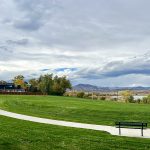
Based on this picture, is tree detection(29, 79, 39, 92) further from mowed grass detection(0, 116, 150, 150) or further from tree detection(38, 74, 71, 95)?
mowed grass detection(0, 116, 150, 150)

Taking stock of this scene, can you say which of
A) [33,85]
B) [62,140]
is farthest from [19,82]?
[62,140]

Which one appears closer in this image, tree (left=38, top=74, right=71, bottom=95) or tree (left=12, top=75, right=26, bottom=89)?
tree (left=38, top=74, right=71, bottom=95)

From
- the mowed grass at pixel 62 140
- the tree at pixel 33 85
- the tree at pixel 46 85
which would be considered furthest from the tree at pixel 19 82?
the mowed grass at pixel 62 140

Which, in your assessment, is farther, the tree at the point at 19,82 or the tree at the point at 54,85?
the tree at the point at 19,82

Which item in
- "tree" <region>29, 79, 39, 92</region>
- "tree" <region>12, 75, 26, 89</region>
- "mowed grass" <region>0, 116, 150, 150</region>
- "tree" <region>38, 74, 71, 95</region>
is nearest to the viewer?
"mowed grass" <region>0, 116, 150, 150</region>

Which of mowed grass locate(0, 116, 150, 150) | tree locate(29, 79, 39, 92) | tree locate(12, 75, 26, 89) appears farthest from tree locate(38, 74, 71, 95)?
mowed grass locate(0, 116, 150, 150)

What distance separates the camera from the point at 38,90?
9812 centimetres

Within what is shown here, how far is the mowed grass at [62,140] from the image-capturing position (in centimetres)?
1806

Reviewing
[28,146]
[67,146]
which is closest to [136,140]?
[67,146]

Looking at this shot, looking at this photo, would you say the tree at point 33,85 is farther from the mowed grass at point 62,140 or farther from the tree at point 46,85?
the mowed grass at point 62,140

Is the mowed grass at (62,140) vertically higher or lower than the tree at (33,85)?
lower

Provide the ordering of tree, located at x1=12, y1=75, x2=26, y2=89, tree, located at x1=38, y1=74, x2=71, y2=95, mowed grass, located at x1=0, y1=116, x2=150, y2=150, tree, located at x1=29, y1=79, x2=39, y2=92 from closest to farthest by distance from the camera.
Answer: mowed grass, located at x1=0, y1=116, x2=150, y2=150 → tree, located at x1=38, y1=74, x2=71, y2=95 → tree, located at x1=29, y1=79, x2=39, y2=92 → tree, located at x1=12, y1=75, x2=26, y2=89

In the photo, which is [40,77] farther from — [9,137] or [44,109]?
[9,137]

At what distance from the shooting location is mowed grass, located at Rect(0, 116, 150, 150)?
18062 mm
